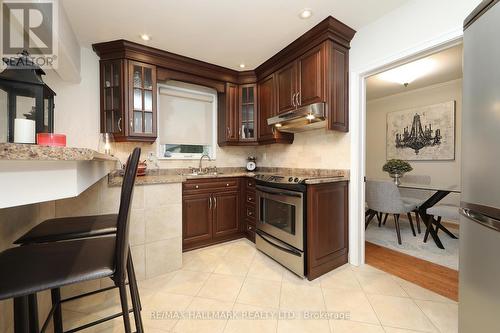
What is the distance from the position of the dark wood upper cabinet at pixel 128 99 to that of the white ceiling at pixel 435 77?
Answer: 10.2ft

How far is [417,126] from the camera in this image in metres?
3.78

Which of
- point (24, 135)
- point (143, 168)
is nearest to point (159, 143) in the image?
point (143, 168)

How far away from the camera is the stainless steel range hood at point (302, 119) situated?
2.01 meters

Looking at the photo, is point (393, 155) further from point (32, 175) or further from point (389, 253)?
point (32, 175)

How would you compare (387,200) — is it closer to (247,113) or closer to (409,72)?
(409,72)

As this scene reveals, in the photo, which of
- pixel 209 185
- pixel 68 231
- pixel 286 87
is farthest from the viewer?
pixel 209 185

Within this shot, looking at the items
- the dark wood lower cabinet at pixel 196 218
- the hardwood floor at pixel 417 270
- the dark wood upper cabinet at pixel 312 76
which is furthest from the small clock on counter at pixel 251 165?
the hardwood floor at pixel 417 270

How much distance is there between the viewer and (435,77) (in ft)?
10.8

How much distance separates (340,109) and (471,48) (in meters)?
1.14

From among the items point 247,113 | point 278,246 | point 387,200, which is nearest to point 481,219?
point 278,246

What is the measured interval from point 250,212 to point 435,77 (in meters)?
3.66

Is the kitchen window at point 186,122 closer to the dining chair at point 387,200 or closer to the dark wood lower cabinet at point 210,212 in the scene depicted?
the dark wood lower cabinet at point 210,212

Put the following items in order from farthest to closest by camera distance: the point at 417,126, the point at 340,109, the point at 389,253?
the point at 417,126
the point at 389,253
the point at 340,109

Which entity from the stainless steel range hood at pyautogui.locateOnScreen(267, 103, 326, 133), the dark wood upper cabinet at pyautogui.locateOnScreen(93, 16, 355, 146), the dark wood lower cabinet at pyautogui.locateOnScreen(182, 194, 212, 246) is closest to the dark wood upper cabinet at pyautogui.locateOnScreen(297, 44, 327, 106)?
the dark wood upper cabinet at pyautogui.locateOnScreen(93, 16, 355, 146)
